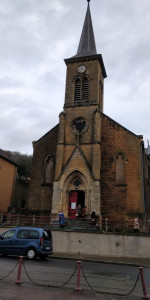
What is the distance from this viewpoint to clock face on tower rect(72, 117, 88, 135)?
2436cm

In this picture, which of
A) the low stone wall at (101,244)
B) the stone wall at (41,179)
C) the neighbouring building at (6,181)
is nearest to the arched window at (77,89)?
the stone wall at (41,179)

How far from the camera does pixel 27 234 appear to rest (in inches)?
538

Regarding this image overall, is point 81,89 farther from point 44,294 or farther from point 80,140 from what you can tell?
point 44,294

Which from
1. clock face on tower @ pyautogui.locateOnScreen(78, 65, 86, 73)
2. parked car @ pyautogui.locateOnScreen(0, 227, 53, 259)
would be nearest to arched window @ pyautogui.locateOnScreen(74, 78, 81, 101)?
clock face on tower @ pyautogui.locateOnScreen(78, 65, 86, 73)

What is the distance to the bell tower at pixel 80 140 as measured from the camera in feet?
71.5

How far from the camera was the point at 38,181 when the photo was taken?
24812 mm

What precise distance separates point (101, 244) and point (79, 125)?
11.7 metres

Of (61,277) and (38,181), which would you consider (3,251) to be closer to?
(61,277)

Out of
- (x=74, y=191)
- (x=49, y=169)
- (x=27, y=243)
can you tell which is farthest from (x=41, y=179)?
(x=27, y=243)

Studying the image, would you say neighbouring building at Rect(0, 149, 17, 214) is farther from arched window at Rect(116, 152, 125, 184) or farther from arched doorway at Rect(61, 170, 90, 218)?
arched window at Rect(116, 152, 125, 184)

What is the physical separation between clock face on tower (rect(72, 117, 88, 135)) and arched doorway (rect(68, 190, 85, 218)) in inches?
218

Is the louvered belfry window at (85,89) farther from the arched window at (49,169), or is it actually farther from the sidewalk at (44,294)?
the sidewalk at (44,294)

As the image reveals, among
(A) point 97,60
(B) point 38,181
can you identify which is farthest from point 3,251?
(A) point 97,60

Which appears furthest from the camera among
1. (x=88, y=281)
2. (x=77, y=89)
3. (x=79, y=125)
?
(x=77, y=89)
